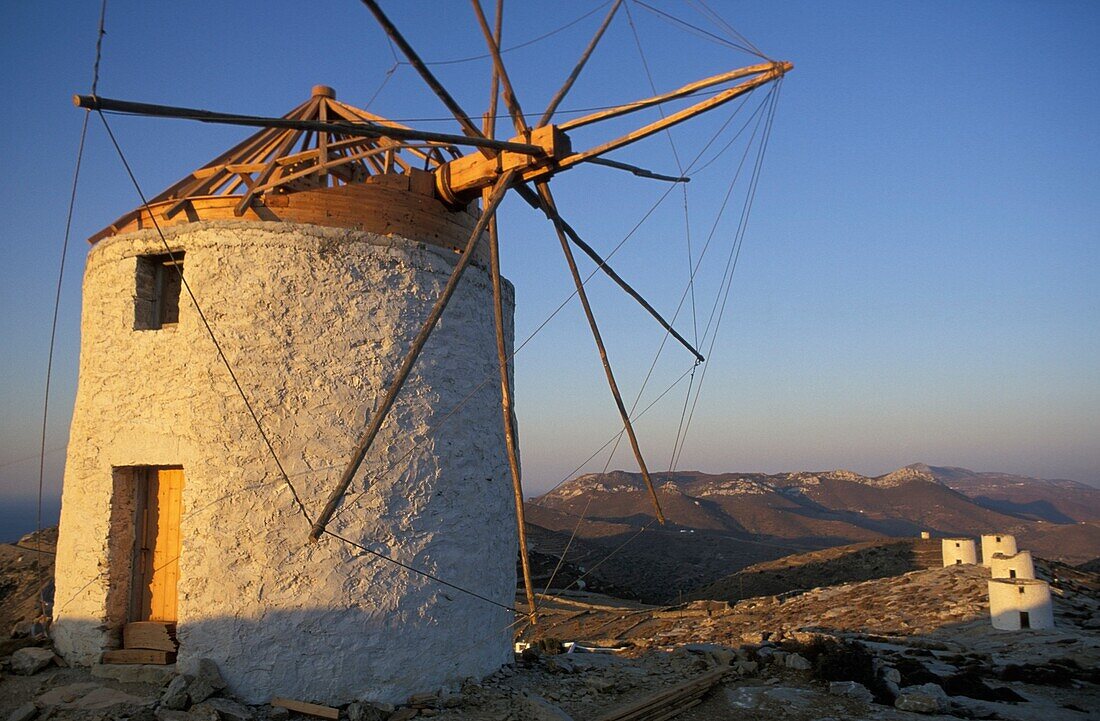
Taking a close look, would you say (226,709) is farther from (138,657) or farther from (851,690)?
(851,690)

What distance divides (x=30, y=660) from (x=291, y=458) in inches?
136

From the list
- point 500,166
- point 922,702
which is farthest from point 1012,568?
point 500,166

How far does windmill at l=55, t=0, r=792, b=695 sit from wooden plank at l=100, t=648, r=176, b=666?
5.11ft

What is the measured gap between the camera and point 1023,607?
14.6 metres

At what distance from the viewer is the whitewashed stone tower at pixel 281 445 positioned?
700cm

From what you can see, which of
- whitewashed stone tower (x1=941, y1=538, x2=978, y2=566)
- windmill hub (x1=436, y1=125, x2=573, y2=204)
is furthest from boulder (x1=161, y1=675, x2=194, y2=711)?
whitewashed stone tower (x1=941, y1=538, x2=978, y2=566)

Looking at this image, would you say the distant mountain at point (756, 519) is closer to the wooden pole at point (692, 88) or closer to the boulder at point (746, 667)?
the boulder at point (746, 667)

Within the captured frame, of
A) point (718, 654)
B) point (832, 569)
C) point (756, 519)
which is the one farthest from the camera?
point (756, 519)

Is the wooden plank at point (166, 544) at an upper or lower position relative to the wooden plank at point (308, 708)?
upper

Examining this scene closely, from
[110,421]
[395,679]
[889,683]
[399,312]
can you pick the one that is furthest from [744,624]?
[110,421]

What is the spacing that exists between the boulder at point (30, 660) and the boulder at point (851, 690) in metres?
8.72

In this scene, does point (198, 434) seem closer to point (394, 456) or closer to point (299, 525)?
point (299, 525)

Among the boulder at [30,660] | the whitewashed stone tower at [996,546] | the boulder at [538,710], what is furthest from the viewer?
the whitewashed stone tower at [996,546]

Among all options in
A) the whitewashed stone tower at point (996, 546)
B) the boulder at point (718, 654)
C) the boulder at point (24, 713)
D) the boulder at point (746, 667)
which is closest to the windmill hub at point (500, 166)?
the boulder at point (24, 713)
